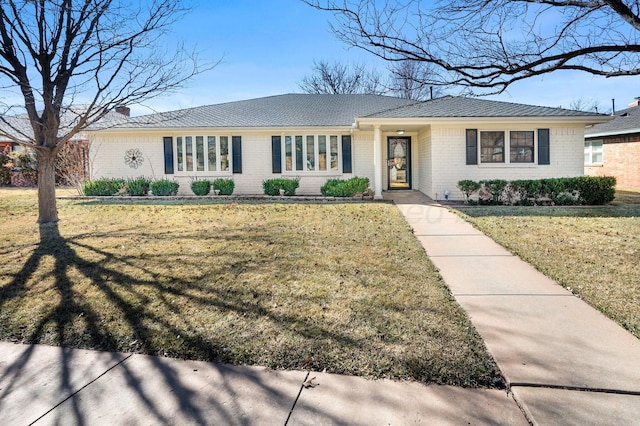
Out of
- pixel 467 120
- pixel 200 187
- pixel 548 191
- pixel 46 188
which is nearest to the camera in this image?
pixel 46 188

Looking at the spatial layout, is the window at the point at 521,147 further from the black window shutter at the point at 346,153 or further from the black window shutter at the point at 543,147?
the black window shutter at the point at 346,153

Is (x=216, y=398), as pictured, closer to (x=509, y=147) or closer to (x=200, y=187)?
(x=200, y=187)

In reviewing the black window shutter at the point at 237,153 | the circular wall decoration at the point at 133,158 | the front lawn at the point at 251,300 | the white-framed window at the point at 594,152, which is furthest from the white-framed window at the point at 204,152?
the white-framed window at the point at 594,152

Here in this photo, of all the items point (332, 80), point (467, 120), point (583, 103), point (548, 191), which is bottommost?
point (548, 191)

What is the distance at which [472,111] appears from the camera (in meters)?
13.4

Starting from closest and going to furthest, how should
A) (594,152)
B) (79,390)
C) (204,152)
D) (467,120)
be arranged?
(79,390), (467,120), (204,152), (594,152)

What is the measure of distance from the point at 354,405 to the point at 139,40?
Answer: 9829mm

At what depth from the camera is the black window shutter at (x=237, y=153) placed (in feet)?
50.1

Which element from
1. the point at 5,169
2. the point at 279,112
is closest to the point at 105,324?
the point at 279,112

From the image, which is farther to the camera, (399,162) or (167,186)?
(399,162)

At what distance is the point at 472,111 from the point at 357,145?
4058 millimetres

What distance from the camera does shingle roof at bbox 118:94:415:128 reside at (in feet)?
49.8

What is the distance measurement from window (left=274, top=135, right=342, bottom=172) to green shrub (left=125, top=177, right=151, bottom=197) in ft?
16.0

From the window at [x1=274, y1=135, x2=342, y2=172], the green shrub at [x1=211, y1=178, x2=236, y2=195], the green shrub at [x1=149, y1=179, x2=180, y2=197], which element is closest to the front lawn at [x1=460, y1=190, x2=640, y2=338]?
the window at [x1=274, y1=135, x2=342, y2=172]
